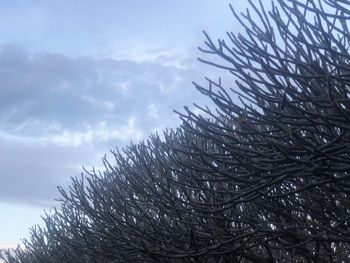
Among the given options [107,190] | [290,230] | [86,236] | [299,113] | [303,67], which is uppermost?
[107,190]

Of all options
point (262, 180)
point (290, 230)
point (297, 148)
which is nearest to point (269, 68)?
point (297, 148)

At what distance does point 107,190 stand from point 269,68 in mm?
8389

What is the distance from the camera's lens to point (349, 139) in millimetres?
5805

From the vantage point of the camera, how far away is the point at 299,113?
19.5 ft

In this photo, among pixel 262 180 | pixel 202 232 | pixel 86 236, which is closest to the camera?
pixel 262 180

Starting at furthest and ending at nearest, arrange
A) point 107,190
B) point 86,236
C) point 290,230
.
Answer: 1. point 107,190
2. point 86,236
3. point 290,230

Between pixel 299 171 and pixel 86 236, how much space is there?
759cm

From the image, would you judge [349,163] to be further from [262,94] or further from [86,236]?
[86,236]

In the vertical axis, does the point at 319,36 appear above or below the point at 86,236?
below

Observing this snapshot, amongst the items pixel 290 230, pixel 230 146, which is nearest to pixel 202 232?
pixel 290 230

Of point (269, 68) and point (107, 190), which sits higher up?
point (107, 190)

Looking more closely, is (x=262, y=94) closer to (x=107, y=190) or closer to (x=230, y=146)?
(x=230, y=146)

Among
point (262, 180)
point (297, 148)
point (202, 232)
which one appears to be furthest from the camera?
point (202, 232)

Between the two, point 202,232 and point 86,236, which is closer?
point 202,232
